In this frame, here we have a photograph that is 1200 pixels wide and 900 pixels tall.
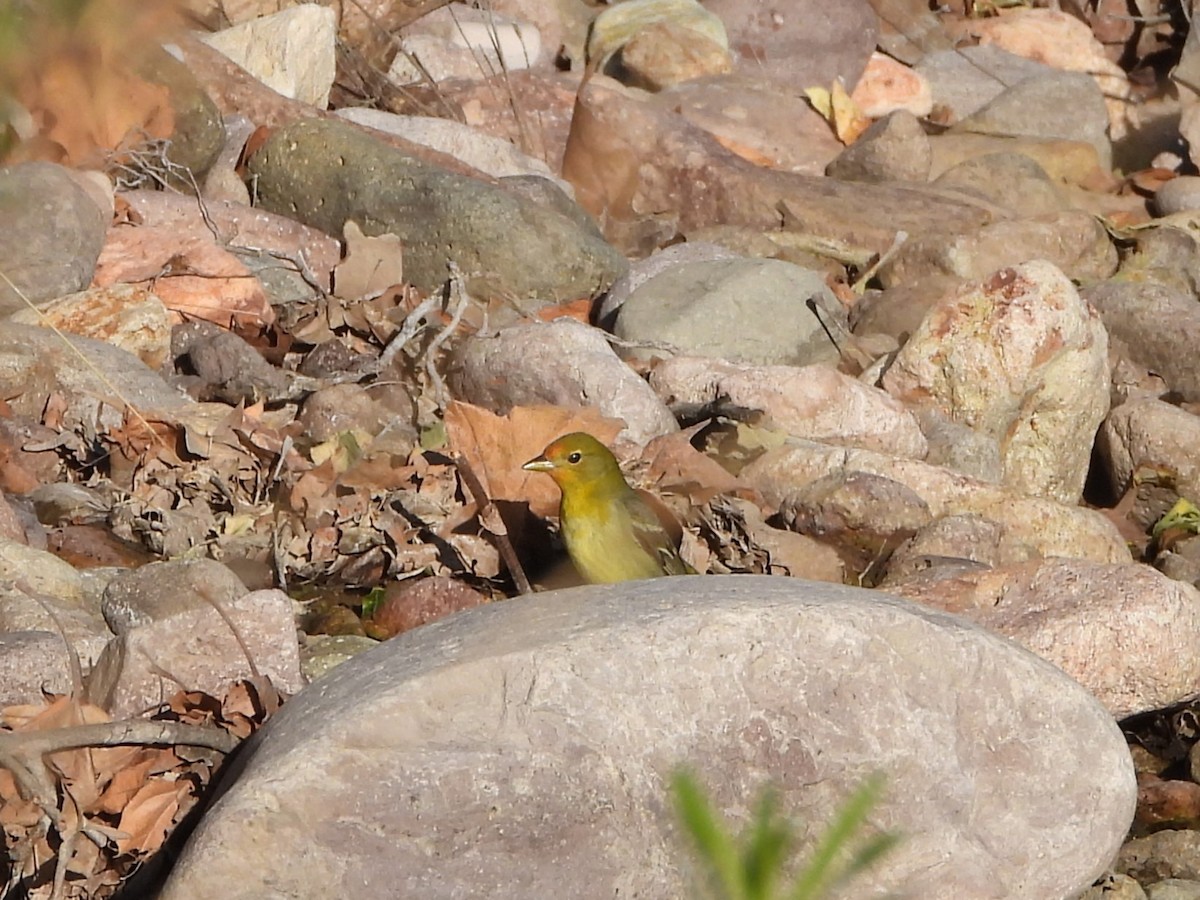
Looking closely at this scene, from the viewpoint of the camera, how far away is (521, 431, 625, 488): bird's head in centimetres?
585

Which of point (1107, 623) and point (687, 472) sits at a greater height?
point (1107, 623)

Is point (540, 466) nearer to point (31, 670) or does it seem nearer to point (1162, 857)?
point (31, 670)

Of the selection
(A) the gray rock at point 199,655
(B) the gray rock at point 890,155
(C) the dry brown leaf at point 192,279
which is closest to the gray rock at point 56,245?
(C) the dry brown leaf at point 192,279

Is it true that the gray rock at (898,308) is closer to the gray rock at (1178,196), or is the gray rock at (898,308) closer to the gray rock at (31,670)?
the gray rock at (1178,196)

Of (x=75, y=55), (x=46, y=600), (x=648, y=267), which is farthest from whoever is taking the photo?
(x=648, y=267)

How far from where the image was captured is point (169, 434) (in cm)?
675

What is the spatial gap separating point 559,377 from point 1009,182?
5.98 metres

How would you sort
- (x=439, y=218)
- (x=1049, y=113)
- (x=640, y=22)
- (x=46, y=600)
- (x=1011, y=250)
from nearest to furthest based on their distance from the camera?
(x=46, y=600) < (x=439, y=218) < (x=1011, y=250) < (x=640, y=22) < (x=1049, y=113)

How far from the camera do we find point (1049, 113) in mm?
13914

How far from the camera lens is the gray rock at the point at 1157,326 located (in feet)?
30.2

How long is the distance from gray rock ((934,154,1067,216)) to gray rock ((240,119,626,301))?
3.72 meters

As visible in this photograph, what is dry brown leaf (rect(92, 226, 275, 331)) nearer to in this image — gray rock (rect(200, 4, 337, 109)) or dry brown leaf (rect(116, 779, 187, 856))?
gray rock (rect(200, 4, 337, 109))

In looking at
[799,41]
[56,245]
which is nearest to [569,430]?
[56,245]

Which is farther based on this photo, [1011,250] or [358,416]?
[1011,250]
